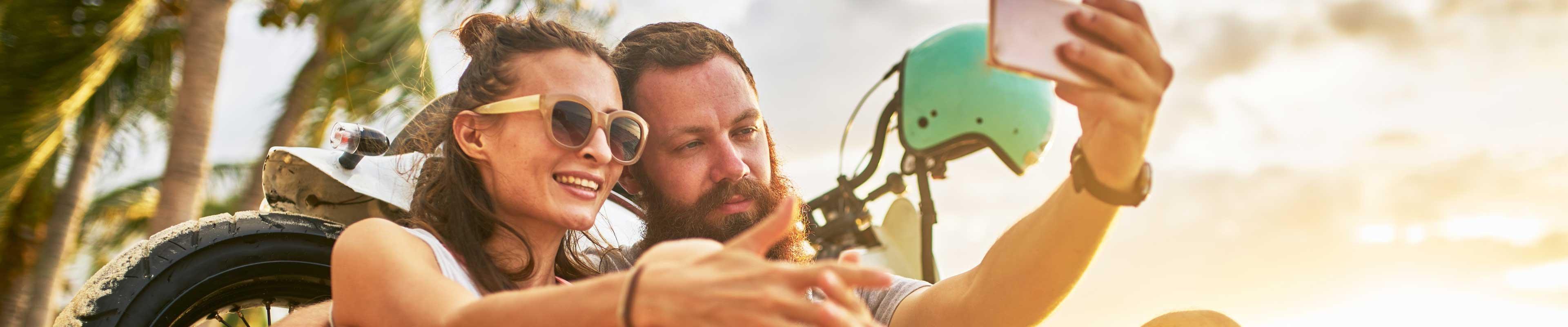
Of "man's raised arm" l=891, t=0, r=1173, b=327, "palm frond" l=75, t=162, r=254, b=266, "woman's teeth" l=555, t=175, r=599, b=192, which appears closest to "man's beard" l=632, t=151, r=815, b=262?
"man's raised arm" l=891, t=0, r=1173, b=327

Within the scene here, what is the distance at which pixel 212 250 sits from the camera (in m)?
2.01

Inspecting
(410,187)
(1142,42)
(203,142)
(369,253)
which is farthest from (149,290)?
(203,142)

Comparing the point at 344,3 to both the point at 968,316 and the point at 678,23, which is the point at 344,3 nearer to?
the point at 678,23

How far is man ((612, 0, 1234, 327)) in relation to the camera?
147 centimetres

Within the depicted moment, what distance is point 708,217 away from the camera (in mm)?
2691

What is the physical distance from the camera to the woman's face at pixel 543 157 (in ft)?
5.82

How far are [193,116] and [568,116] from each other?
23.4ft

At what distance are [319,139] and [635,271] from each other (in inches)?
484

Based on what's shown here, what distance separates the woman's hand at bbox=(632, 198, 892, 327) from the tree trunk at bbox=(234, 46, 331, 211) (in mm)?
11149

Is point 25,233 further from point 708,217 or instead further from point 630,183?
point 708,217

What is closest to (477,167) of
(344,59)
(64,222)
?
(344,59)

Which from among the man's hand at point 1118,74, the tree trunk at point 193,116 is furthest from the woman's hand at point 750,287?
the tree trunk at point 193,116

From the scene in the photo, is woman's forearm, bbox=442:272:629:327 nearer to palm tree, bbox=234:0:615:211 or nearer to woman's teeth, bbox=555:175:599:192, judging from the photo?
woman's teeth, bbox=555:175:599:192

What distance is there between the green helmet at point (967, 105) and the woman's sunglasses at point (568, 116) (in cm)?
171
